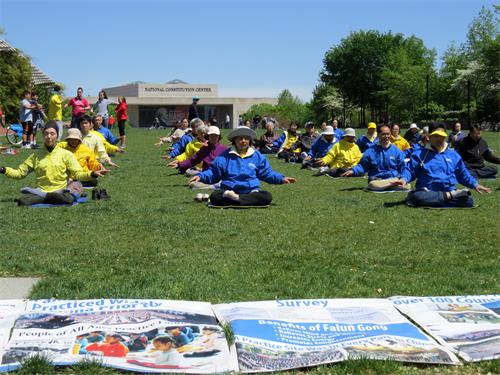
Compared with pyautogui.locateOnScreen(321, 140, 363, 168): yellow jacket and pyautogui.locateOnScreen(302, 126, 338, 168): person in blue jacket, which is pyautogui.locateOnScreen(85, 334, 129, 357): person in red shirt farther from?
pyautogui.locateOnScreen(302, 126, 338, 168): person in blue jacket

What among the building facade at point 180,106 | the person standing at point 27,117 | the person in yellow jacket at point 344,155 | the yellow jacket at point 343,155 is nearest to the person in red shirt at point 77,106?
the person standing at point 27,117

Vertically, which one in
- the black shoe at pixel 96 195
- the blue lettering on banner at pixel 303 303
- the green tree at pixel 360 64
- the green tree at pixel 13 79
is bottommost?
the blue lettering on banner at pixel 303 303

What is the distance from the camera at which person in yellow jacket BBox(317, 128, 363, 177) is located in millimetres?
17172

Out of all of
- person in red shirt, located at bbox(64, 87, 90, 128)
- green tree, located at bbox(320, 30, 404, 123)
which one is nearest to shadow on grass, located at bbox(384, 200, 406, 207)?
person in red shirt, located at bbox(64, 87, 90, 128)

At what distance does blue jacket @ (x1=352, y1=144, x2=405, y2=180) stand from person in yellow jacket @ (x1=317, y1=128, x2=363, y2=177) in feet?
9.37

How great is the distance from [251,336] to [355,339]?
685 mm

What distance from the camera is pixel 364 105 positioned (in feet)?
283

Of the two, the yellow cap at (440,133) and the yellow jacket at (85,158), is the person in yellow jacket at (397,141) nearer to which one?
the yellow cap at (440,133)

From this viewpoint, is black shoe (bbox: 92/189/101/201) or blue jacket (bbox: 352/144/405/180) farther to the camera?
blue jacket (bbox: 352/144/405/180)

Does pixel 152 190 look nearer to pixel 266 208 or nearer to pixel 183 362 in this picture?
pixel 266 208

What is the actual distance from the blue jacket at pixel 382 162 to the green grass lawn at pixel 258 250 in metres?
1.65

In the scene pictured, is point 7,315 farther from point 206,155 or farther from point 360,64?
point 360,64

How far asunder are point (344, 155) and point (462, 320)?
12479 millimetres

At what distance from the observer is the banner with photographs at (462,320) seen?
4461 millimetres
